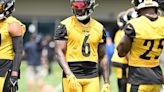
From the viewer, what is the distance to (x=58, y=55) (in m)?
8.80

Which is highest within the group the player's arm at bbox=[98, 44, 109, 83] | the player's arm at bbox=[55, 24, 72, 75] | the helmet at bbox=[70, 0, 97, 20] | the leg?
the helmet at bbox=[70, 0, 97, 20]

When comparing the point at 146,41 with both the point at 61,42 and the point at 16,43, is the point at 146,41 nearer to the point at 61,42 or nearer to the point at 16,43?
the point at 61,42

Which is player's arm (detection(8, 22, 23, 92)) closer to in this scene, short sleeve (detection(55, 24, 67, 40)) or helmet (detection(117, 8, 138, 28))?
short sleeve (detection(55, 24, 67, 40))

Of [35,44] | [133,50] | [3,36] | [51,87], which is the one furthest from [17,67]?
[35,44]

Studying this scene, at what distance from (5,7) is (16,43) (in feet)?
1.75

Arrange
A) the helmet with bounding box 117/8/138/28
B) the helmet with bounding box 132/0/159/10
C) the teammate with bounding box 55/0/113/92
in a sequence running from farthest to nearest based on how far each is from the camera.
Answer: the helmet with bounding box 117/8/138/28
the teammate with bounding box 55/0/113/92
the helmet with bounding box 132/0/159/10

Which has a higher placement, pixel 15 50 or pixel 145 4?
pixel 145 4

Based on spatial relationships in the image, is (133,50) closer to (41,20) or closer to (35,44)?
(35,44)

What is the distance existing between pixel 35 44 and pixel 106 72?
13497 millimetres

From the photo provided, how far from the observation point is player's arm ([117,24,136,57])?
834 cm

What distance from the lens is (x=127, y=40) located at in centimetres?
844

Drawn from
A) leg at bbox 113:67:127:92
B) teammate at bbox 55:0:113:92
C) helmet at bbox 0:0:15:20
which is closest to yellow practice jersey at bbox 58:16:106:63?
teammate at bbox 55:0:113:92

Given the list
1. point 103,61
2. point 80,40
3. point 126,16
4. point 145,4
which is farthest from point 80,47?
point 126,16

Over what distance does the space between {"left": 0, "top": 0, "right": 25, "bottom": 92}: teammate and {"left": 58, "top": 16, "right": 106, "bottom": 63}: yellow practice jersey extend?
2.20ft
